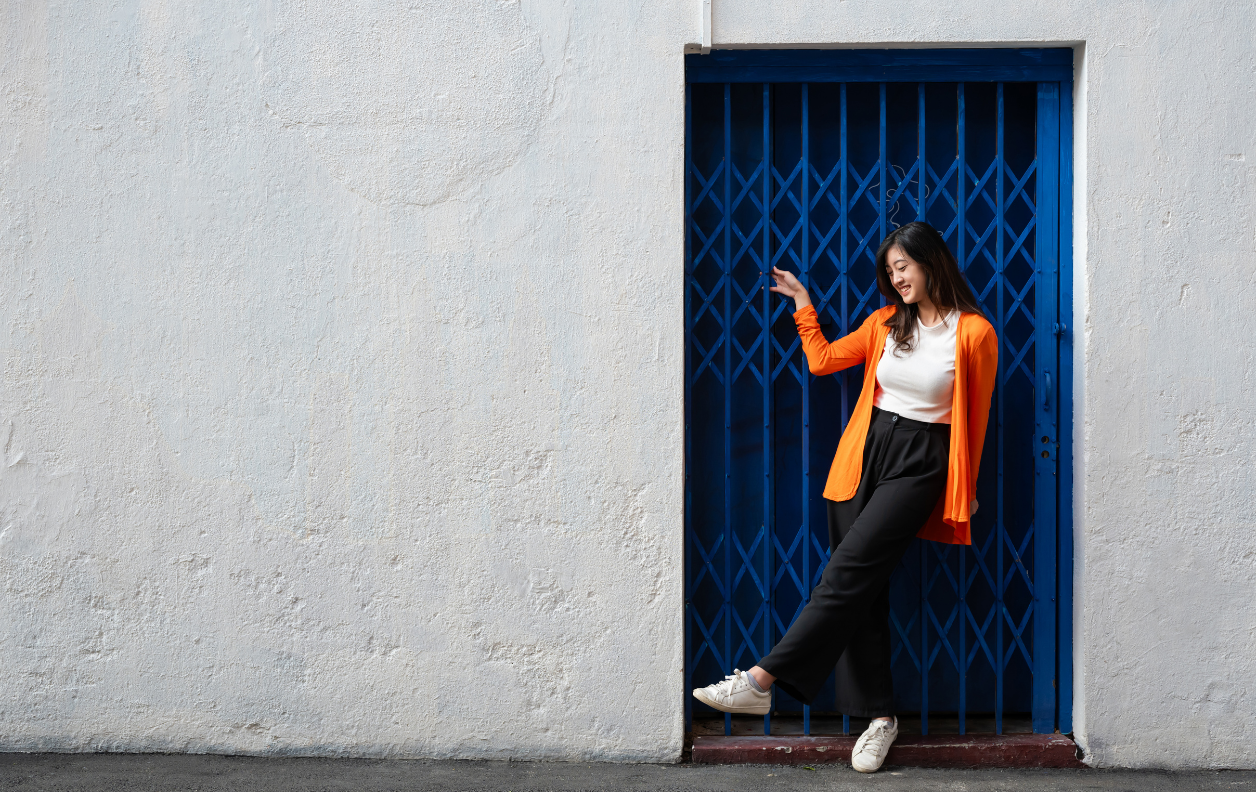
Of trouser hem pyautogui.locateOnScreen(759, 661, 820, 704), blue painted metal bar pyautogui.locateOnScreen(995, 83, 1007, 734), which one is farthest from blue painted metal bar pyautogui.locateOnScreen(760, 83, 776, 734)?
blue painted metal bar pyautogui.locateOnScreen(995, 83, 1007, 734)

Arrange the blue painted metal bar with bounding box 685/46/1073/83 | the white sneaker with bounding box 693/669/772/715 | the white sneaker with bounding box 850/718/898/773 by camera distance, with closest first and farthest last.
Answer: the white sneaker with bounding box 693/669/772/715 → the white sneaker with bounding box 850/718/898/773 → the blue painted metal bar with bounding box 685/46/1073/83

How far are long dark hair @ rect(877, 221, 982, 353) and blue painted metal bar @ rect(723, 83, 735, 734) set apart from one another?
2.10ft

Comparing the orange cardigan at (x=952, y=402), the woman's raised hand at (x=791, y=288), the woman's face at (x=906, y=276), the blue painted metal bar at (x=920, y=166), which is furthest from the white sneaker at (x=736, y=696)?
the blue painted metal bar at (x=920, y=166)

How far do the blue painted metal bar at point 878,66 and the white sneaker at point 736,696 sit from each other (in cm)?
237

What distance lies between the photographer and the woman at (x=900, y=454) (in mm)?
2914

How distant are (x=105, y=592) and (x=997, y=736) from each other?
3669mm

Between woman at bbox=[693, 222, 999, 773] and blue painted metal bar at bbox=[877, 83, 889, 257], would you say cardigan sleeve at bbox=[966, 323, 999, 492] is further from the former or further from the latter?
blue painted metal bar at bbox=[877, 83, 889, 257]

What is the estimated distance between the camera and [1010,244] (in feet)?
11.0

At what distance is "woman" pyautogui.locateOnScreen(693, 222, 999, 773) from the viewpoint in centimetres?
291

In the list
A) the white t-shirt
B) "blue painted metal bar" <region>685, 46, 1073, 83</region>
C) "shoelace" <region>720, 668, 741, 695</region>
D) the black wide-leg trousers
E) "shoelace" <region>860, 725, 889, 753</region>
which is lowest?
"shoelace" <region>860, 725, 889, 753</region>

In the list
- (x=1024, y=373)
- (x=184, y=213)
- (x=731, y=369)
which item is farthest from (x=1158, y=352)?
(x=184, y=213)

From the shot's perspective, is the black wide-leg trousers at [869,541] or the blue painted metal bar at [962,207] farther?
the blue painted metal bar at [962,207]

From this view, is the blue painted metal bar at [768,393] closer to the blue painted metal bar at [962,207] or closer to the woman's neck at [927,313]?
the woman's neck at [927,313]

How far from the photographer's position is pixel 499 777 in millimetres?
3082
